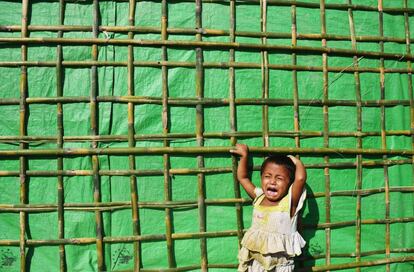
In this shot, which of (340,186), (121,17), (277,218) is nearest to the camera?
(277,218)

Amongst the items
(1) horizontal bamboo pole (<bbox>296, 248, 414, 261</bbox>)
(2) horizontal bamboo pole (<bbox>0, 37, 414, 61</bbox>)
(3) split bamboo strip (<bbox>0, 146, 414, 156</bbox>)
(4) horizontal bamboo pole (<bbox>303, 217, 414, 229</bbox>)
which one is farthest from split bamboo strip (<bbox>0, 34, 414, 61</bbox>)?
(1) horizontal bamboo pole (<bbox>296, 248, 414, 261</bbox>)

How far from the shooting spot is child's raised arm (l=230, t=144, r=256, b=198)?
2.24 metres

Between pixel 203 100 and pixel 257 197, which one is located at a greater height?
pixel 203 100

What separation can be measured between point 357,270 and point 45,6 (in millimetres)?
2472

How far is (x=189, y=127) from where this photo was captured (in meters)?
2.29

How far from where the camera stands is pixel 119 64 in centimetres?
224

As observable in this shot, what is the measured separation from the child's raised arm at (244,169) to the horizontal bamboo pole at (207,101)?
11.0 inches

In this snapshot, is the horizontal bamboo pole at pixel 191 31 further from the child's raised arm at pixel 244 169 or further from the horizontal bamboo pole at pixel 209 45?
the child's raised arm at pixel 244 169

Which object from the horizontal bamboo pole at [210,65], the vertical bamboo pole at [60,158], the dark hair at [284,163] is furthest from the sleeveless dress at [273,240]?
the vertical bamboo pole at [60,158]

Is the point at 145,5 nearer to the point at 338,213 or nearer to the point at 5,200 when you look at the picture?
the point at 5,200

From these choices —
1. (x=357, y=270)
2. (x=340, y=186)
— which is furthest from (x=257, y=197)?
(x=357, y=270)

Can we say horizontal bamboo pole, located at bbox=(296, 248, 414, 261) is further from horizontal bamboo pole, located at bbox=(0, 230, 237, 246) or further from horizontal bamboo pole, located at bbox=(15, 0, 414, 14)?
horizontal bamboo pole, located at bbox=(15, 0, 414, 14)

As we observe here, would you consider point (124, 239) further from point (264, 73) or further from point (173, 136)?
point (264, 73)

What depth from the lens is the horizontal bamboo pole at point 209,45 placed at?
85.9 inches
